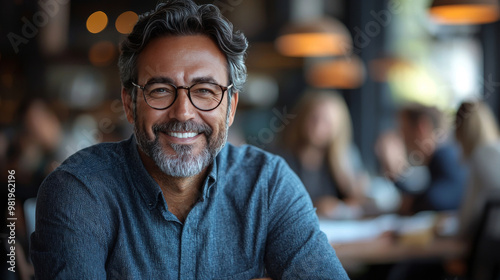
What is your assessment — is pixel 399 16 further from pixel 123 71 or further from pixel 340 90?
pixel 123 71

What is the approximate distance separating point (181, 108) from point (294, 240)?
0.50 metres

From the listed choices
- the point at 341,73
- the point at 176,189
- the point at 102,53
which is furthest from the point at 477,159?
the point at 102,53

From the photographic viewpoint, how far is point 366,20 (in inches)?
282

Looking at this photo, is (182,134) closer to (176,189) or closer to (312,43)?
(176,189)

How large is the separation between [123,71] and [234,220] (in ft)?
1.84

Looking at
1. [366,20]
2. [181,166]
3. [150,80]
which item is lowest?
[181,166]

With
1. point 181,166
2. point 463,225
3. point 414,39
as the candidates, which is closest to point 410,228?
point 463,225

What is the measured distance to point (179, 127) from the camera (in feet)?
4.92

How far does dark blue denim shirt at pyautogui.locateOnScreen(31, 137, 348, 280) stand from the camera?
140cm

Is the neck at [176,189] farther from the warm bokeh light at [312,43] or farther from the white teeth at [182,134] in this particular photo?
the warm bokeh light at [312,43]

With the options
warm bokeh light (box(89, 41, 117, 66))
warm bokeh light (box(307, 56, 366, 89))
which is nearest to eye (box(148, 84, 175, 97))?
warm bokeh light (box(307, 56, 366, 89))

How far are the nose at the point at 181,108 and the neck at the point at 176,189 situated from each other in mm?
→ 194

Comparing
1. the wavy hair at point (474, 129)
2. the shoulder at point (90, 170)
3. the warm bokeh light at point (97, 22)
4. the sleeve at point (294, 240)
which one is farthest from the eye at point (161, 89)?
the warm bokeh light at point (97, 22)

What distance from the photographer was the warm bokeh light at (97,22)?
703 centimetres
